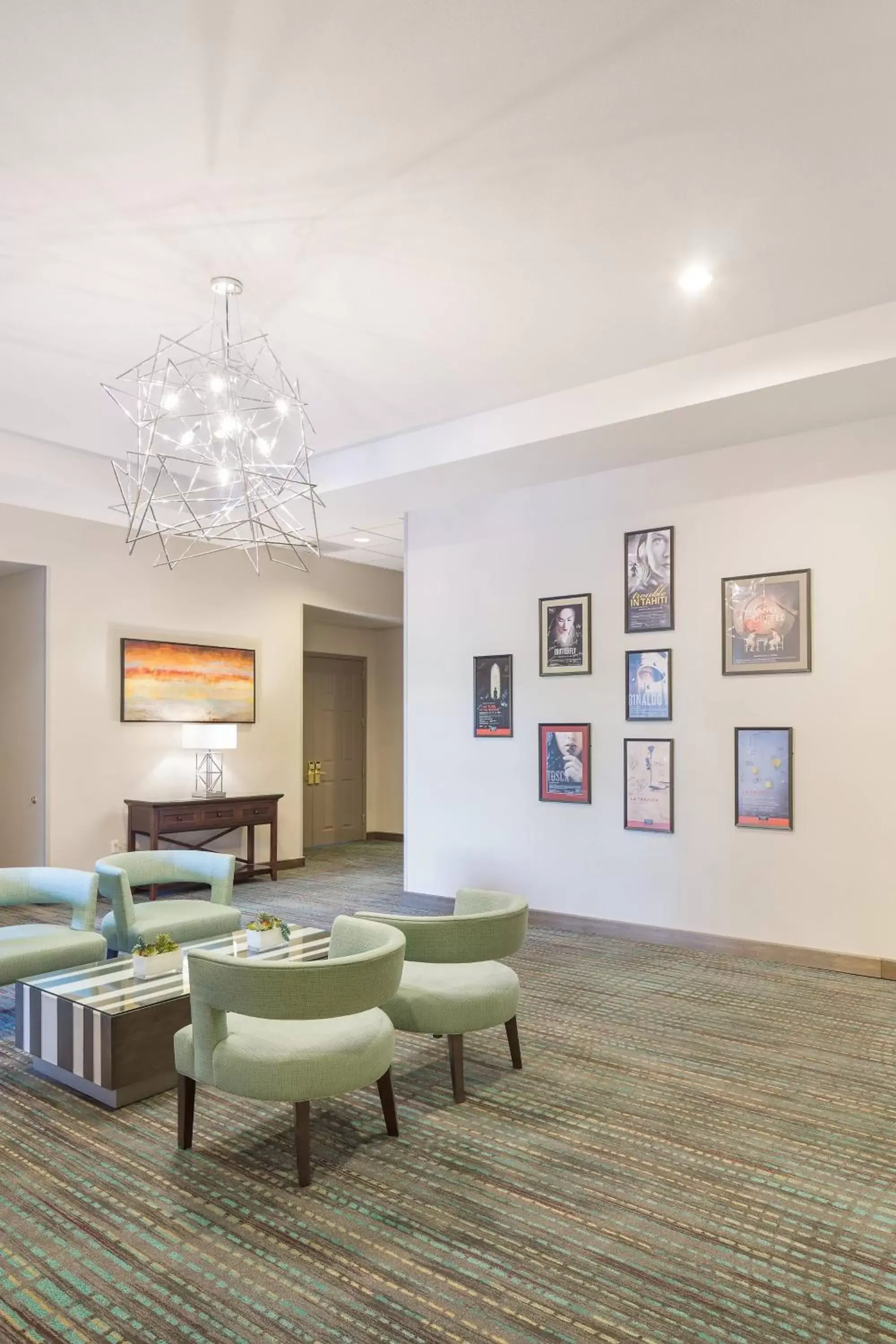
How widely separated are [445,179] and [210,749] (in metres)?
5.99

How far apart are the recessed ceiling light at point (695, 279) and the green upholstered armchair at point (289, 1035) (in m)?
3.24

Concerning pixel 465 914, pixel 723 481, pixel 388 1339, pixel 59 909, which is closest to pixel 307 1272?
pixel 388 1339

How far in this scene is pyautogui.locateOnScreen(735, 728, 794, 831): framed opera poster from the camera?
18.3 feet

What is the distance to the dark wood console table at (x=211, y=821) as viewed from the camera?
25.1 ft

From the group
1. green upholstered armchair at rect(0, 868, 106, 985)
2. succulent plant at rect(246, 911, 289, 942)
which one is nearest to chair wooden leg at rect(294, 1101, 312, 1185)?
succulent plant at rect(246, 911, 289, 942)

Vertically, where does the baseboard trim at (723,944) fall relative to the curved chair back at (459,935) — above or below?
below

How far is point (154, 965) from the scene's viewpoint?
398cm

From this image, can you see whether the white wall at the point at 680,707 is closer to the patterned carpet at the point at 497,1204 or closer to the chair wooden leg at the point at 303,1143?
the patterned carpet at the point at 497,1204

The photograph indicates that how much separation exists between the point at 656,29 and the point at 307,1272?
369 centimetres

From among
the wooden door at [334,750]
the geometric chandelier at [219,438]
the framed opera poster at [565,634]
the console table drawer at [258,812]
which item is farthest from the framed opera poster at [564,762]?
the wooden door at [334,750]

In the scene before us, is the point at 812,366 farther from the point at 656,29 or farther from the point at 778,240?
the point at 656,29

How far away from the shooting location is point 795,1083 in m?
3.65

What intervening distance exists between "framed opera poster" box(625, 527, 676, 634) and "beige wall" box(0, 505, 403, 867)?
4.23 metres

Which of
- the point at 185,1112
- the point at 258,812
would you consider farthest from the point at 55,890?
the point at 258,812
